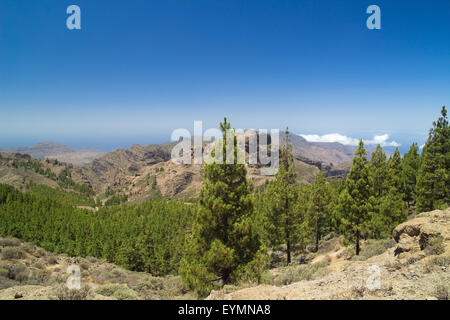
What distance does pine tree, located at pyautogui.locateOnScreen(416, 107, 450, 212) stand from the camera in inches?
940

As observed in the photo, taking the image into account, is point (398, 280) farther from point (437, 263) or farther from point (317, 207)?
point (317, 207)

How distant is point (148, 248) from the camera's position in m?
38.2

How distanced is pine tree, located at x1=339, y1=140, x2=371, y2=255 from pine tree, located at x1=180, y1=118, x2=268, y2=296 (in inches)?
440

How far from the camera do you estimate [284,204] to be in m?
20.7

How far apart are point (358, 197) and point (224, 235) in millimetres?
13512

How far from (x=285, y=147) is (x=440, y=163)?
18948 mm

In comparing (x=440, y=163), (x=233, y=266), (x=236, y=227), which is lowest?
(x=233, y=266)

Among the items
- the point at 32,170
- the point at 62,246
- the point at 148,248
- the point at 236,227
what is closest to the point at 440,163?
the point at 236,227

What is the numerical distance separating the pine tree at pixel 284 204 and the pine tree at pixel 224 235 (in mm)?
8774

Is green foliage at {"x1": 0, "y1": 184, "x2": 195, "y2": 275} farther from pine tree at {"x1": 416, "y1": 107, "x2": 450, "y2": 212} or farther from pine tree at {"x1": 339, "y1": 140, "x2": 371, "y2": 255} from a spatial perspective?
pine tree at {"x1": 416, "y1": 107, "x2": 450, "y2": 212}

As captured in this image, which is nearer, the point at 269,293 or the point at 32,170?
the point at 269,293

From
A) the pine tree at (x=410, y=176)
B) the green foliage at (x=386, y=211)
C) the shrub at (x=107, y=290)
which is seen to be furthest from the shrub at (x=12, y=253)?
the pine tree at (x=410, y=176)

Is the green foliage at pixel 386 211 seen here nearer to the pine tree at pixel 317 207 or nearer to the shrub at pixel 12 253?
the pine tree at pixel 317 207
